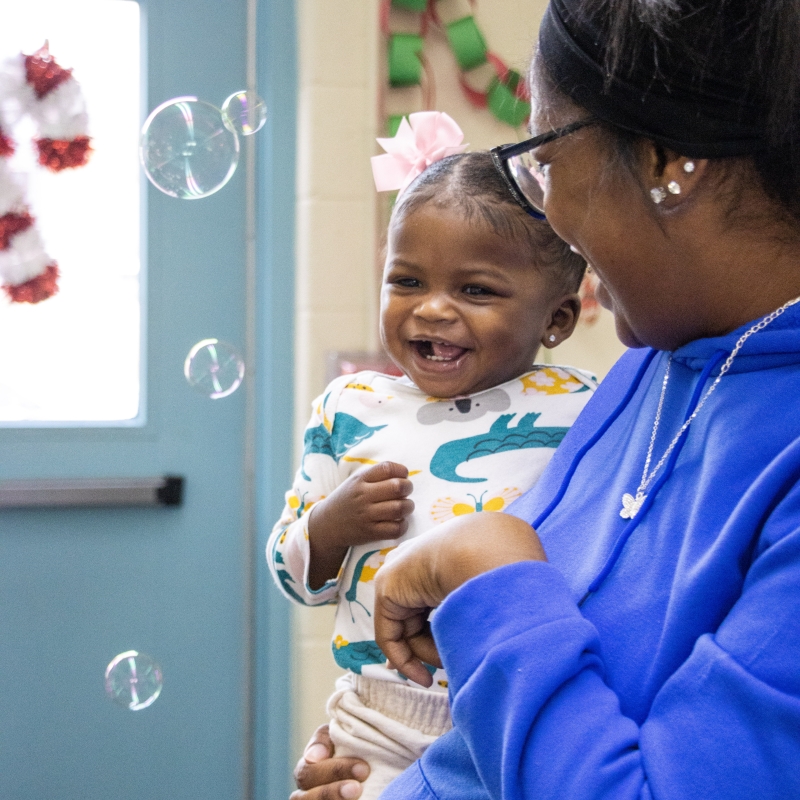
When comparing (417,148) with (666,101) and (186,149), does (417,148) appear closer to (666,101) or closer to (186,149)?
(186,149)

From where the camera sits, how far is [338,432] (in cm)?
123

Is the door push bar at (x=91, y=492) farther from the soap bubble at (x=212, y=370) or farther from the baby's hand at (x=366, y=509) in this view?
the baby's hand at (x=366, y=509)

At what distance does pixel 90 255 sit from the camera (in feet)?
7.15

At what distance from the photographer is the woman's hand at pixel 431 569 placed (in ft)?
2.08

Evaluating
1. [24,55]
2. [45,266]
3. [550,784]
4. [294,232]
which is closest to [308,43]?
[294,232]

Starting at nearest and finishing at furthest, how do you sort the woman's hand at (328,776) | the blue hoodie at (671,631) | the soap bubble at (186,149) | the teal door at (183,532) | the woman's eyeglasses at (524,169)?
the blue hoodie at (671,631), the woman's eyeglasses at (524,169), the woman's hand at (328,776), the soap bubble at (186,149), the teal door at (183,532)

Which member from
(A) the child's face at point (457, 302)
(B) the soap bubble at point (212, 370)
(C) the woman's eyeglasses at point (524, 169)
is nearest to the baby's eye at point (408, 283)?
(A) the child's face at point (457, 302)

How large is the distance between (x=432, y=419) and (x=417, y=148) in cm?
38

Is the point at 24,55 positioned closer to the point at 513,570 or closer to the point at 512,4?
the point at 512,4

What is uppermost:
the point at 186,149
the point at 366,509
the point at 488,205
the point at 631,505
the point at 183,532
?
the point at 186,149

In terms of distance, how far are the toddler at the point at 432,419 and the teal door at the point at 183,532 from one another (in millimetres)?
937

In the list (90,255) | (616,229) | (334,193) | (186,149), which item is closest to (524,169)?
(616,229)

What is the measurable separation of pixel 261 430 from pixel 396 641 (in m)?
1.50

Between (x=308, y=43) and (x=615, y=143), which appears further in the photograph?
(x=308, y=43)
